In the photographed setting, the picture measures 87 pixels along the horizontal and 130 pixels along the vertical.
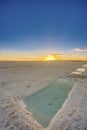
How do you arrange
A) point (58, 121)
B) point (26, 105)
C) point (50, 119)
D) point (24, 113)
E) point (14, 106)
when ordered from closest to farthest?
point (58, 121) < point (50, 119) < point (24, 113) < point (14, 106) < point (26, 105)

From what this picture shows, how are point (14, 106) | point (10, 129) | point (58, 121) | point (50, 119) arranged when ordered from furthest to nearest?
point (14, 106), point (50, 119), point (58, 121), point (10, 129)

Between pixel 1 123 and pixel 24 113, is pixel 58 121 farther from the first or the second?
pixel 1 123

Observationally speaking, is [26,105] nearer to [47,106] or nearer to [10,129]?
[47,106]

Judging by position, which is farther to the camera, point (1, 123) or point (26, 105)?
point (26, 105)

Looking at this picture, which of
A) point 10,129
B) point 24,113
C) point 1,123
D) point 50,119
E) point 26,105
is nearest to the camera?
point 10,129

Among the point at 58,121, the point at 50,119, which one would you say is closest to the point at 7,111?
the point at 50,119

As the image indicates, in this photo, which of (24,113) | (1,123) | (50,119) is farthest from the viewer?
(24,113)

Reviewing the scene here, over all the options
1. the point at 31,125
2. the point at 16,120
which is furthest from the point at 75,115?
the point at 16,120

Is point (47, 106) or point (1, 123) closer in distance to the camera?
point (1, 123)
